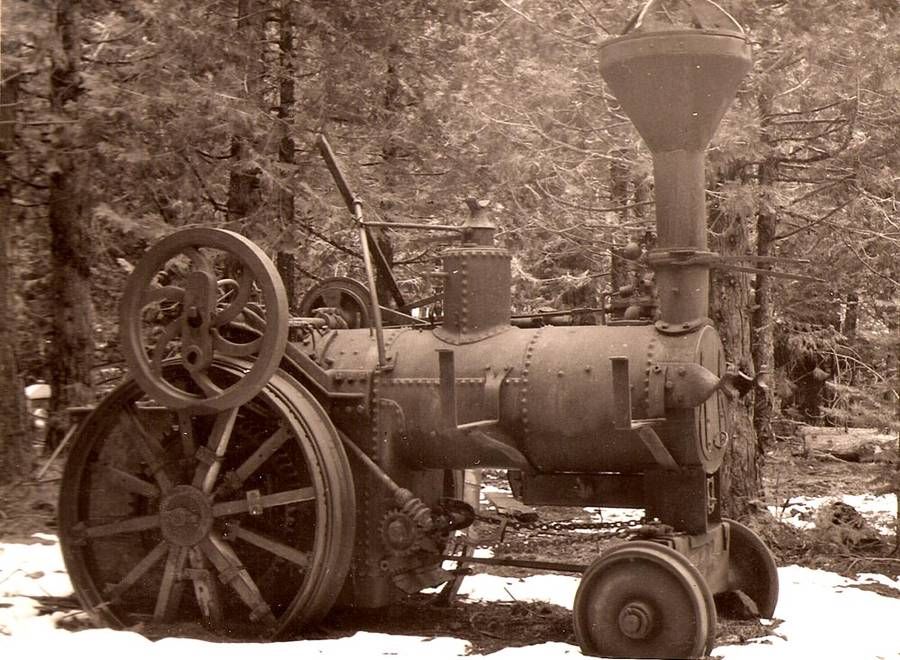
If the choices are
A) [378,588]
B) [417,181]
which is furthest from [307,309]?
[417,181]

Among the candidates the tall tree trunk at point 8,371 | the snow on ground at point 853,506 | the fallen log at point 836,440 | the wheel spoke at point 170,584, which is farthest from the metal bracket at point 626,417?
the fallen log at point 836,440

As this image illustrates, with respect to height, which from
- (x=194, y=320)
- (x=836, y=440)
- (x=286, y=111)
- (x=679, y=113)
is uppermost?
(x=286, y=111)

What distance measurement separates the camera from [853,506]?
10.1m

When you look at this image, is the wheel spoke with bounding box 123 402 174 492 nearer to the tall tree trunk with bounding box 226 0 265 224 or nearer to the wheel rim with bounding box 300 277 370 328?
the wheel rim with bounding box 300 277 370 328

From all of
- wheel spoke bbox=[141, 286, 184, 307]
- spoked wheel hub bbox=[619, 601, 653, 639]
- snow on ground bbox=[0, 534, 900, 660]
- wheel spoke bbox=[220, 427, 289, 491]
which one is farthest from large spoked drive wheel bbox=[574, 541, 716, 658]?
wheel spoke bbox=[141, 286, 184, 307]

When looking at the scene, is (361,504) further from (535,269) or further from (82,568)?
(535,269)

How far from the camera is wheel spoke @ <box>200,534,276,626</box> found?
6.42 metres

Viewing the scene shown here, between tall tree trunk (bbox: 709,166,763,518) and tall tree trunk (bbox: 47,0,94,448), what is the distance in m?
4.88

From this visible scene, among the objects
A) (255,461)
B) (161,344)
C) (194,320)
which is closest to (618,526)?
(255,461)

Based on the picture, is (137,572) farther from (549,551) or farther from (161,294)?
(549,551)

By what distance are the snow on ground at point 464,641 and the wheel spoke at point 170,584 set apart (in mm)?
433

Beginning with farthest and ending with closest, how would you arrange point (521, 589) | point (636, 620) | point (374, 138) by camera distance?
point (374, 138) → point (521, 589) → point (636, 620)

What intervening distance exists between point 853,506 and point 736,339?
250 cm

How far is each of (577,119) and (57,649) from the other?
589 centimetres
